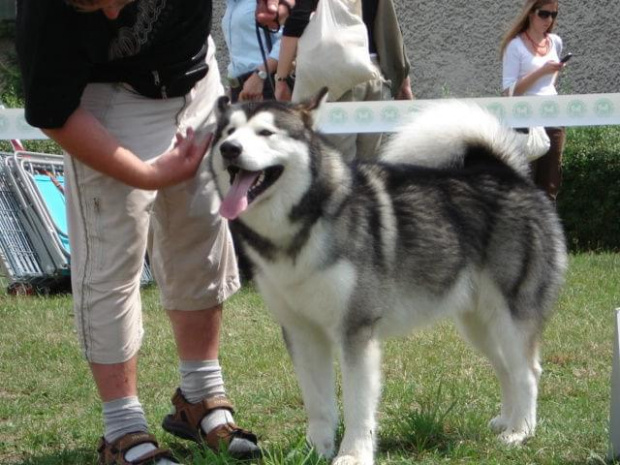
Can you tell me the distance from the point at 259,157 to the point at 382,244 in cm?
56

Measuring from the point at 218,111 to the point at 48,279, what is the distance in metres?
3.84

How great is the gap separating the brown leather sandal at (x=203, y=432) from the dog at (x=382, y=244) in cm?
22

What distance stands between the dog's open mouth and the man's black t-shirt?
16.4 inches

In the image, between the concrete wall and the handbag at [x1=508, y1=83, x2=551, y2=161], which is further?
the concrete wall

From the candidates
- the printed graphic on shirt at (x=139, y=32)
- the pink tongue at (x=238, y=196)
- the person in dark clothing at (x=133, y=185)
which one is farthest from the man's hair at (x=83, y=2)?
the pink tongue at (x=238, y=196)

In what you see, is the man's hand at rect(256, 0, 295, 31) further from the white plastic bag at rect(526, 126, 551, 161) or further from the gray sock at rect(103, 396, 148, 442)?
the gray sock at rect(103, 396, 148, 442)

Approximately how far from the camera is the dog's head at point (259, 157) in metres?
3.00

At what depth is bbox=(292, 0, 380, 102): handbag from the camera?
5.40 metres

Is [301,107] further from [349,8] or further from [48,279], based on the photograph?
[48,279]

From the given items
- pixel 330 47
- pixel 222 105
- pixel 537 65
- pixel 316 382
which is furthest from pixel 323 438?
pixel 537 65

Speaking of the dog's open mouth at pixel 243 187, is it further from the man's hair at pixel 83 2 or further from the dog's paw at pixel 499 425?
the dog's paw at pixel 499 425

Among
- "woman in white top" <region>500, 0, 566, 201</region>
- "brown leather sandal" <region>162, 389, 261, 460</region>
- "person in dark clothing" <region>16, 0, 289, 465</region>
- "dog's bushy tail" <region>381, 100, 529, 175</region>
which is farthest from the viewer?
"woman in white top" <region>500, 0, 566, 201</region>

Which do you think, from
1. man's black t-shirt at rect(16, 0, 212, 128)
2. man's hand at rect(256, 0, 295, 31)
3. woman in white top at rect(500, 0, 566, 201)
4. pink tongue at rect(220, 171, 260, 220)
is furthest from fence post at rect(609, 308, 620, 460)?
woman in white top at rect(500, 0, 566, 201)

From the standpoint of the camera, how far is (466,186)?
12.0ft
